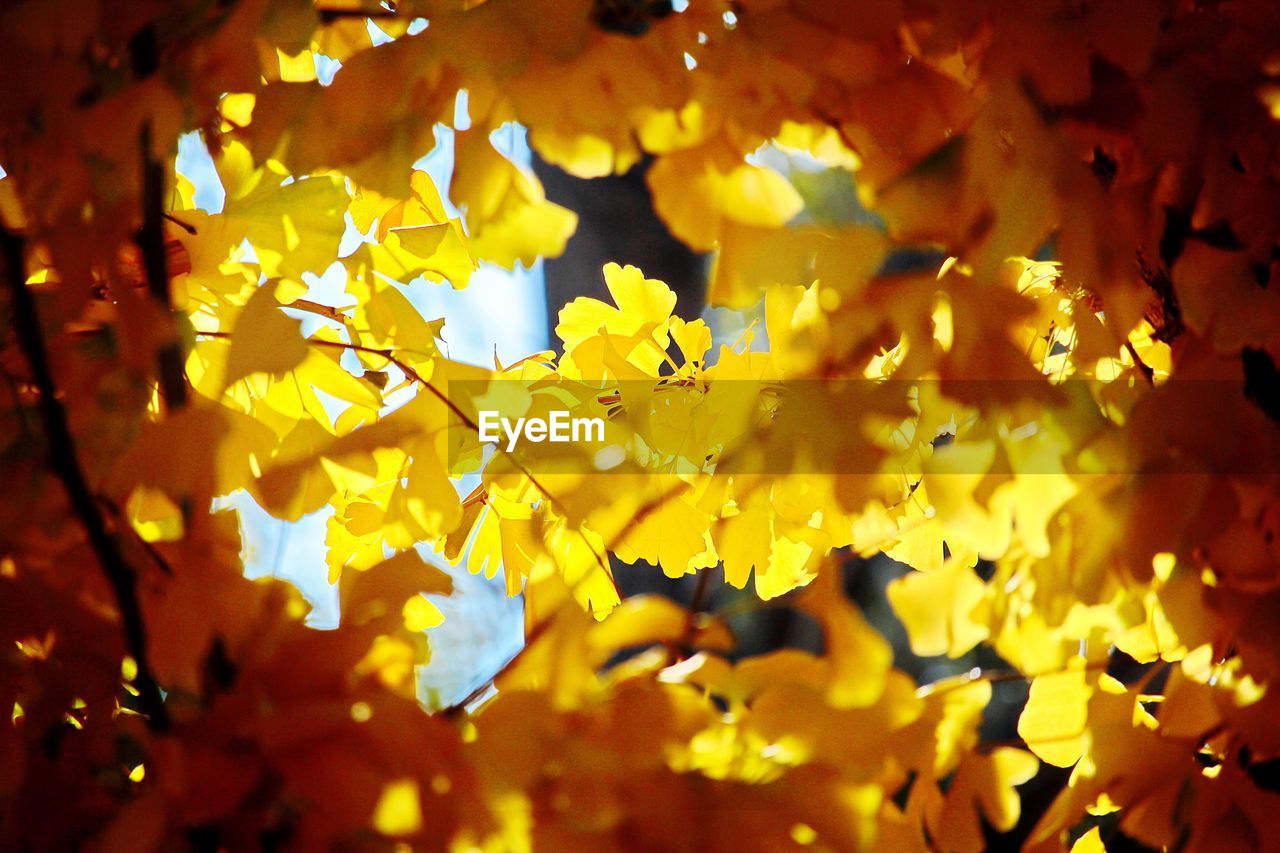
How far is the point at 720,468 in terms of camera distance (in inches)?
17.7

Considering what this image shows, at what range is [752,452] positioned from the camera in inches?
16.3

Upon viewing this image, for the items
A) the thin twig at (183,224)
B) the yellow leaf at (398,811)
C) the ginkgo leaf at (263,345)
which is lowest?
the yellow leaf at (398,811)

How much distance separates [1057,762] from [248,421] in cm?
41

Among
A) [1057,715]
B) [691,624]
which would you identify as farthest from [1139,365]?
[691,624]

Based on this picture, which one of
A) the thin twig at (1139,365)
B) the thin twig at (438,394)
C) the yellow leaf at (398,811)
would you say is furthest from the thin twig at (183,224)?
the thin twig at (1139,365)

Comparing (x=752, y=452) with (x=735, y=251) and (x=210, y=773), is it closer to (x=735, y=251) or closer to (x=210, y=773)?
(x=735, y=251)

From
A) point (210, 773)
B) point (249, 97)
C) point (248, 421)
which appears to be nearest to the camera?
point (210, 773)

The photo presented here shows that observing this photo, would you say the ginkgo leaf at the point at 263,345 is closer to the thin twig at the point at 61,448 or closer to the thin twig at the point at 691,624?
the thin twig at the point at 61,448

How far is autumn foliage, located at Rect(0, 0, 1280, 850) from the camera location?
351mm

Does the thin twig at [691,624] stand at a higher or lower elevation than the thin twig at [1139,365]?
lower

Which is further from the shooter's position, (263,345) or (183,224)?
(183,224)

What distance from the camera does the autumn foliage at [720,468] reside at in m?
0.35

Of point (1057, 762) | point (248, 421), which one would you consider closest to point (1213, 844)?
point (1057, 762)

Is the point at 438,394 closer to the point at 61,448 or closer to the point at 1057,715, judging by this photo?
the point at 61,448
